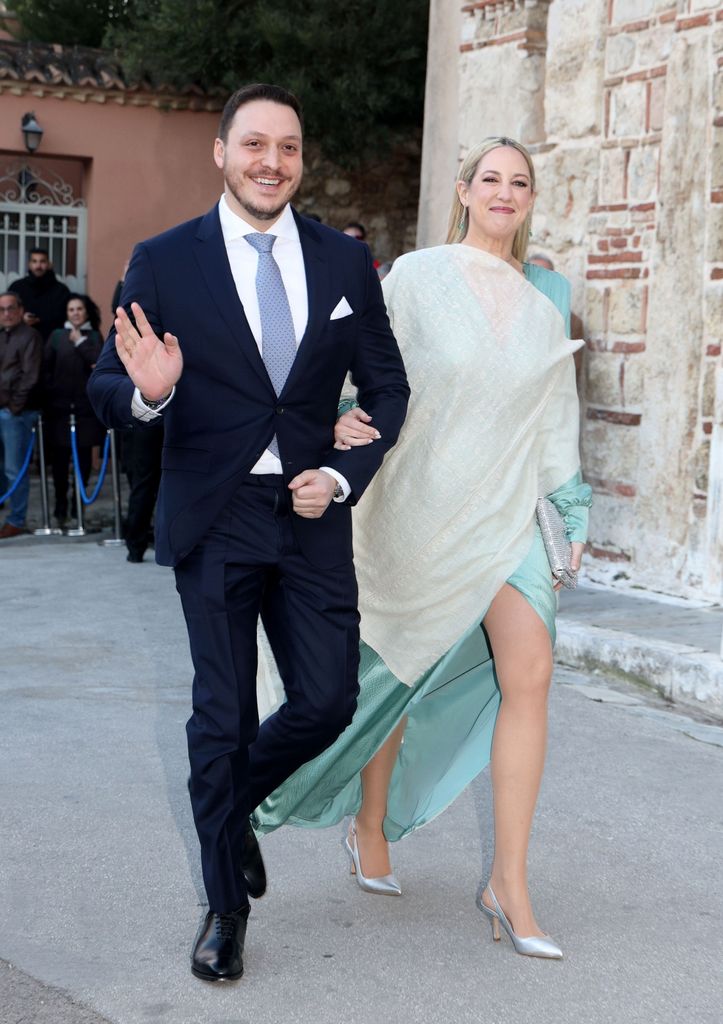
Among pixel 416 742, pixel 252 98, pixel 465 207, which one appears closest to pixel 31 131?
pixel 465 207

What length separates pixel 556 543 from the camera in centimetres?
405

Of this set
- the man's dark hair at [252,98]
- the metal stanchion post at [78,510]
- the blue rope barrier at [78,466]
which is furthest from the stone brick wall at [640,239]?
the man's dark hair at [252,98]

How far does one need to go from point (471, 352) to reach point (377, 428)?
0.40 meters

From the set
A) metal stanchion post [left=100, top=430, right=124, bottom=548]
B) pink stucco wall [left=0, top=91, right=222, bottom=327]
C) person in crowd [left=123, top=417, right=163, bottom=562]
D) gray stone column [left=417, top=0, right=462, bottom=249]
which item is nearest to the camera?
person in crowd [left=123, top=417, right=163, bottom=562]

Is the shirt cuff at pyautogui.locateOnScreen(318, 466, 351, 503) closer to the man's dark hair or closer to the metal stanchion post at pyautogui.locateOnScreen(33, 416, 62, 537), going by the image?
the man's dark hair

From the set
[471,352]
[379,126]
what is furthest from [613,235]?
[379,126]

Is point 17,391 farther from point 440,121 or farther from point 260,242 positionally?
point 260,242

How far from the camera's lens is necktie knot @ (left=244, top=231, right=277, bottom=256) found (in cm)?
375

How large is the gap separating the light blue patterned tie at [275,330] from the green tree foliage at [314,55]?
13.2 meters

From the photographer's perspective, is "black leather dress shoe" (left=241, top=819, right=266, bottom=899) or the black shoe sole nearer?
the black shoe sole

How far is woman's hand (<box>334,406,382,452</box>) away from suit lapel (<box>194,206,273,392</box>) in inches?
8.7

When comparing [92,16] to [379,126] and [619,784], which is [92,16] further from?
[619,784]

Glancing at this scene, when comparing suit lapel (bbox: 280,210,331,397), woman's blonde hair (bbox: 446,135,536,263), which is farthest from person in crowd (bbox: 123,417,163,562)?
suit lapel (bbox: 280,210,331,397)

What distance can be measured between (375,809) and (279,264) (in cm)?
156
